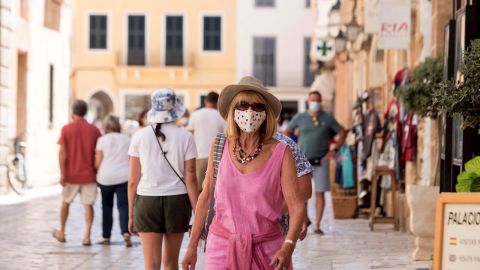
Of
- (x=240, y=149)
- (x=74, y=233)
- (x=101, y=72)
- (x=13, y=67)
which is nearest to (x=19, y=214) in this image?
(x=74, y=233)

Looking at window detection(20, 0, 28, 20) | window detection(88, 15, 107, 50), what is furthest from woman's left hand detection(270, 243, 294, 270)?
window detection(88, 15, 107, 50)

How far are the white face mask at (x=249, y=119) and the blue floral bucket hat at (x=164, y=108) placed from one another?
341cm

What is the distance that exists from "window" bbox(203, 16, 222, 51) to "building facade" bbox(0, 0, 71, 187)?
22748 millimetres

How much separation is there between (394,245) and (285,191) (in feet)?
28.9

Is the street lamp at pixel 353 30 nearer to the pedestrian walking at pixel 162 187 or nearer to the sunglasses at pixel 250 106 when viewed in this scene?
the pedestrian walking at pixel 162 187

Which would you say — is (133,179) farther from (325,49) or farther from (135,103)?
(135,103)

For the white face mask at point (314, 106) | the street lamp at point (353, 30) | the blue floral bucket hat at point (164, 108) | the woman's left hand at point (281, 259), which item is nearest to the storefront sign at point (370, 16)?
the white face mask at point (314, 106)

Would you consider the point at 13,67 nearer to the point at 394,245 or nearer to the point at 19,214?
the point at 19,214

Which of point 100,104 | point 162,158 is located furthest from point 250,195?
point 100,104

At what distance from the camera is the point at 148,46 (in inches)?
2323

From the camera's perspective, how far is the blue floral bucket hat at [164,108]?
33.0ft

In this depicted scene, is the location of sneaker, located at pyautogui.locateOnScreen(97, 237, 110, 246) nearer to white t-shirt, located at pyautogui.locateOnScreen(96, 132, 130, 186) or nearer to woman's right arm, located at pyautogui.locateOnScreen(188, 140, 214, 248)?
white t-shirt, located at pyautogui.locateOnScreen(96, 132, 130, 186)

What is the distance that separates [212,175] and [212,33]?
52267mm

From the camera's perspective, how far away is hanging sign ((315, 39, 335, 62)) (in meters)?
33.5
